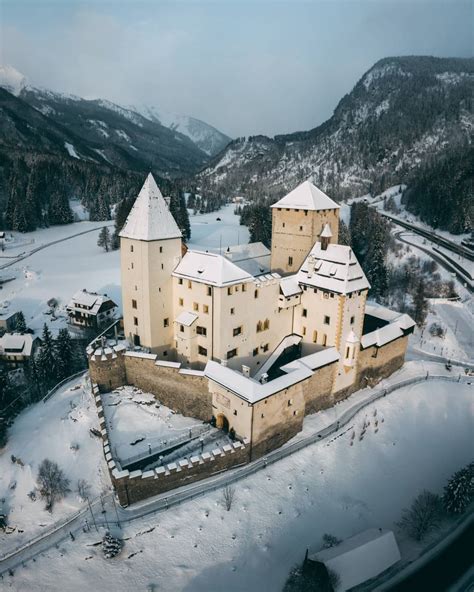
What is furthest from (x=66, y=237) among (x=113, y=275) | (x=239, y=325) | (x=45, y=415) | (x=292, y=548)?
(x=292, y=548)

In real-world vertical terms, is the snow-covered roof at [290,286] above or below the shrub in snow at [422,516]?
above

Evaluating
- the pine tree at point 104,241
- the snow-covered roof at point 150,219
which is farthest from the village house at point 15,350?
the pine tree at point 104,241

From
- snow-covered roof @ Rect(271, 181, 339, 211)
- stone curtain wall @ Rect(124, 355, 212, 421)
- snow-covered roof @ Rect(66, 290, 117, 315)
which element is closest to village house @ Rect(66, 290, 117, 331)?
snow-covered roof @ Rect(66, 290, 117, 315)

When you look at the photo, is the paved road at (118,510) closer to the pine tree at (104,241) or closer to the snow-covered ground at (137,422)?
the snow-covered ground at (137,422)

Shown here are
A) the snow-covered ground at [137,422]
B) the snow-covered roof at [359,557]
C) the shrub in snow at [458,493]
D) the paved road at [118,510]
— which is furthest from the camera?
the snow-covered ground at [137,422]

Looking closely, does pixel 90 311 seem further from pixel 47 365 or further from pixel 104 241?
pixel 104 241

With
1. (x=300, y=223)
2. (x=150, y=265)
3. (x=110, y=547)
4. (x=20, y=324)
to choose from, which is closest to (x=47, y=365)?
(x=20, y=324)
